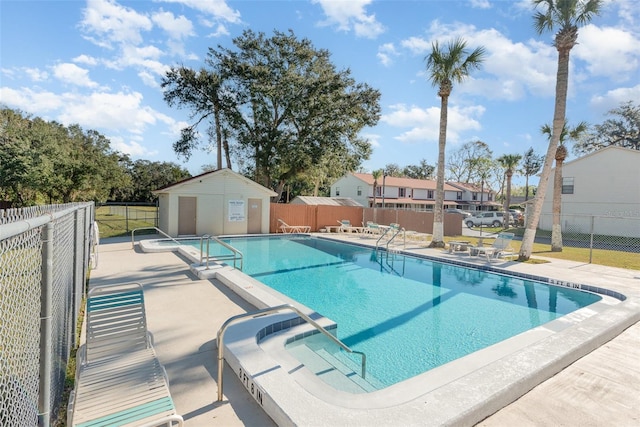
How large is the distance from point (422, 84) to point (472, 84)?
2382 millimetres

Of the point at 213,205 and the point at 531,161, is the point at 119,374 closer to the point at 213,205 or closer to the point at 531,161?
the point at 213,205

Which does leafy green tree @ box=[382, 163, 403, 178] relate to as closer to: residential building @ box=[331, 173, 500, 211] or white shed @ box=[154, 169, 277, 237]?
residential building @ box=[331, 173, 500, 211]

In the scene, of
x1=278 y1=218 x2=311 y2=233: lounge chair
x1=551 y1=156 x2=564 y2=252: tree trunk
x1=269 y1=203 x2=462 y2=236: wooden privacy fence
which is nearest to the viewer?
x1=551 y1=156 x2=564 y2=252: tree trunk

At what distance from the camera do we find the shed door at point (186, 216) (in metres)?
18.8

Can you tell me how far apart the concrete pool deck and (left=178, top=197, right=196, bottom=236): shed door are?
10.6 m

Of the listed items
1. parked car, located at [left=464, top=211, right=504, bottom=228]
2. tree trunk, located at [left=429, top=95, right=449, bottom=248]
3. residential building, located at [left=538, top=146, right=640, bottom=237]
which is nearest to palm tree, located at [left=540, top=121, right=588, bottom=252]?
tree trunk, located at [left=429, top=95, right=449, bottom=248]

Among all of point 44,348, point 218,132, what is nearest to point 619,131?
point 218,132

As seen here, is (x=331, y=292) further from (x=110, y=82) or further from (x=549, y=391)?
(x=110, y=82)

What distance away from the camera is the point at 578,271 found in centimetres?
1152

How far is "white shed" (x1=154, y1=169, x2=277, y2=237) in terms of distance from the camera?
734 inches

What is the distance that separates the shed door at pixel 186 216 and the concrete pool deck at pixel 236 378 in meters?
10.6

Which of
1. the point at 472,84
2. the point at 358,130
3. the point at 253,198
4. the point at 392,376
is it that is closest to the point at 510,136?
the point at 358,130

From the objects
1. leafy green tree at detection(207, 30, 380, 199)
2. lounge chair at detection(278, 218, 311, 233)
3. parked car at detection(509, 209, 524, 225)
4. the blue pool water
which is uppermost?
leafy green tree at detection(207, 30, 380, 199)

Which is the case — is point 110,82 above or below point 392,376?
above
